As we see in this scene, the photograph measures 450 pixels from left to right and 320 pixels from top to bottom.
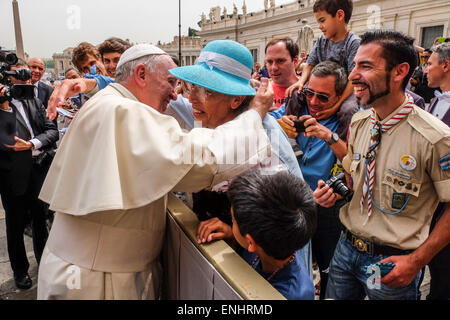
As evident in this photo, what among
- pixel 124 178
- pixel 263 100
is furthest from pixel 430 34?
pixel 124 178

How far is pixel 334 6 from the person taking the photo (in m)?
3.10

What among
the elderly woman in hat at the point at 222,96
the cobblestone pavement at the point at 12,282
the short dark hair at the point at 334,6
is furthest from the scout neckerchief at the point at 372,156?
the short dark hair at the point at 334,6

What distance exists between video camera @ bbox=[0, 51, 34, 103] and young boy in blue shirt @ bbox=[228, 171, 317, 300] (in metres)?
2.53

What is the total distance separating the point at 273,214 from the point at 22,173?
2.99 metres

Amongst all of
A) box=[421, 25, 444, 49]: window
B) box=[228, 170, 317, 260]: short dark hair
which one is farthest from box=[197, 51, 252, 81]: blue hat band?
box=[421, 25, 444, 49]: window

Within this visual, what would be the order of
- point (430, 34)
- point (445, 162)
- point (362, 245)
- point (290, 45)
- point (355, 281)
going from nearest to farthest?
point (445, 162), point (362, 245), point (355, 281), point (290, 45), point (430, 34)

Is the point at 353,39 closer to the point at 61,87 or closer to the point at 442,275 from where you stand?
the point at 442,275

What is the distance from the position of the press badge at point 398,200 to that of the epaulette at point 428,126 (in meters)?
0.33

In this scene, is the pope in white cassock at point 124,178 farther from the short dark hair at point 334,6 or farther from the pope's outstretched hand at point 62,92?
the short dark hair at point 334,6

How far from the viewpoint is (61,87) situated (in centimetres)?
189

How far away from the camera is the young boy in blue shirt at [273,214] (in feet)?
4.00

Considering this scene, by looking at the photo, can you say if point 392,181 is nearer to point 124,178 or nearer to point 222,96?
point 222,96

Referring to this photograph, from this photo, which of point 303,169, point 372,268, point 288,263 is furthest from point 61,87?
point 372,268
